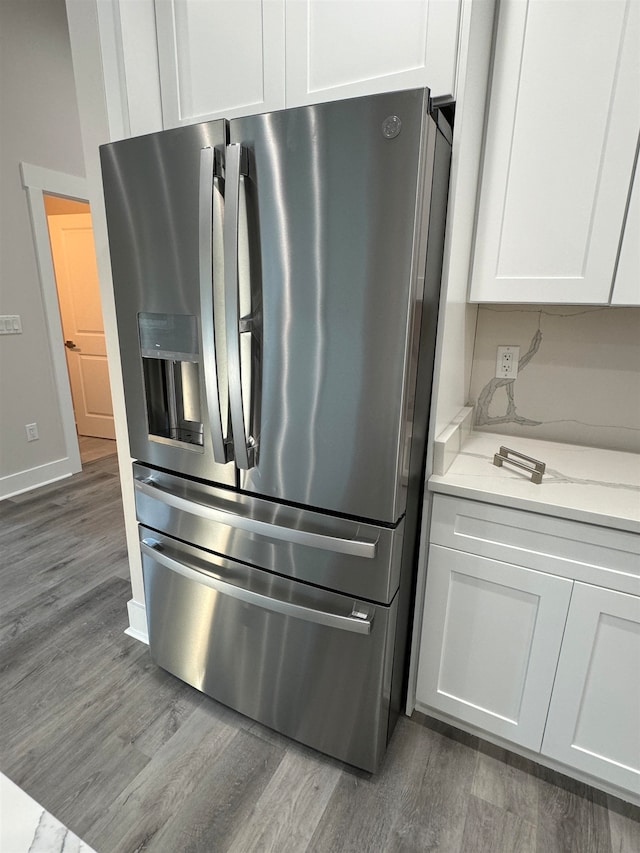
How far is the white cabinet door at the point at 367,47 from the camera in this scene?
1090mm

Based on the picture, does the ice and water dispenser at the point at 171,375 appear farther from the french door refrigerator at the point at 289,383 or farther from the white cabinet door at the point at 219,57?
the white cabinet door at the point at 219,57

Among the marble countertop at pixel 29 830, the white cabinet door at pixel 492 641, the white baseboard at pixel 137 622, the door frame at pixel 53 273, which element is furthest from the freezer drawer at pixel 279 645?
the door frame at pixel 53 273

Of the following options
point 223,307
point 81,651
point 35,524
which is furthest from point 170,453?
point 35,524

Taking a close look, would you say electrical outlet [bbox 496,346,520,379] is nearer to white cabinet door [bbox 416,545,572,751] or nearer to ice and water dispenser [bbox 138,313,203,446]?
white cabinet door [bbox 416,545,572,751]

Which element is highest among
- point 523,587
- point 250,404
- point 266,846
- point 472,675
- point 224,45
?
point 224,45

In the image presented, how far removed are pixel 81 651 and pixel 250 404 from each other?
1.45 m

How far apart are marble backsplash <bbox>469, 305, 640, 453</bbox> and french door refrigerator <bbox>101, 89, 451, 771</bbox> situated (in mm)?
609

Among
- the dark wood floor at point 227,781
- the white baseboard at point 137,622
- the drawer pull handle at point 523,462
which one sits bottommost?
the dark wood floor at point 227,781

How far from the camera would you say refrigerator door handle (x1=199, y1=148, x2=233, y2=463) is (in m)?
1.13

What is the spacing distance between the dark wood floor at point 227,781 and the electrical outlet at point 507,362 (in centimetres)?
130

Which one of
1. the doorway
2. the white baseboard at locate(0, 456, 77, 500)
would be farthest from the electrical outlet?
the doorway

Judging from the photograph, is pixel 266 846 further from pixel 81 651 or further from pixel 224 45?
pixel 224 45

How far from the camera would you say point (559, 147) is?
1262 millimetres

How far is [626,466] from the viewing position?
1517 millimetres
